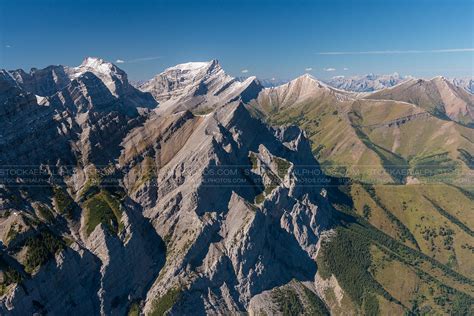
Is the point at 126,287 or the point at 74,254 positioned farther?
the point at 126,287

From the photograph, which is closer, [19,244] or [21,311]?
[21,311]

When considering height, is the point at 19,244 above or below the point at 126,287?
above


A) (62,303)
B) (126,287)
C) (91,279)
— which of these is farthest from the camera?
(126,287)

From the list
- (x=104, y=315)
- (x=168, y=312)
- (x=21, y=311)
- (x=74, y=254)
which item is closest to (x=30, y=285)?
(x=21, y=311)

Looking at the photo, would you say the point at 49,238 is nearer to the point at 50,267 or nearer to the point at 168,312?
the point at 50,267

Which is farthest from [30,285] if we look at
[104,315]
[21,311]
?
[104,315]

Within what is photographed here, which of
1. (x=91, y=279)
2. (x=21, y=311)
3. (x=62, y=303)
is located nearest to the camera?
(x=21, y=311)

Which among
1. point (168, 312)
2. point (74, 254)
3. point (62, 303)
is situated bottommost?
point (168, 312)

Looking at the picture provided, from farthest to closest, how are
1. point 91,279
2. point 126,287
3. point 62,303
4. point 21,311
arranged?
point 126,287 → point 91,279 → point 62,303 → point 21,311

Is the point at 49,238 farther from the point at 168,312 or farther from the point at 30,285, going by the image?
the point at 168,312
